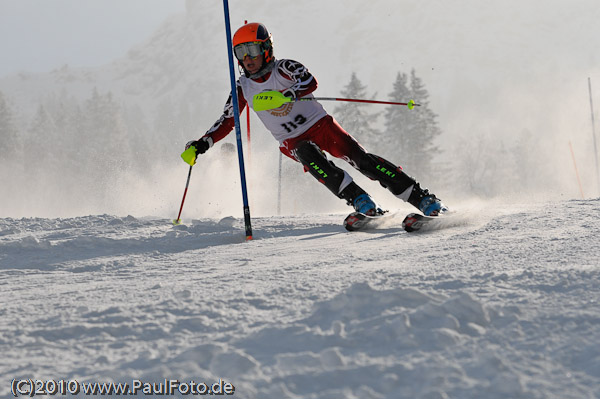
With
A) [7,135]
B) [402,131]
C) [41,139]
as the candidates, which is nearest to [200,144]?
[402,131]

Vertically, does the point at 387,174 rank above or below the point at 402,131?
below

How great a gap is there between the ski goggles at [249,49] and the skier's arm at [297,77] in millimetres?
217

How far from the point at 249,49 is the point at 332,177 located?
123cm

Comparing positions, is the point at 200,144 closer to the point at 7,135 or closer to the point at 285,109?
the point at 285,109

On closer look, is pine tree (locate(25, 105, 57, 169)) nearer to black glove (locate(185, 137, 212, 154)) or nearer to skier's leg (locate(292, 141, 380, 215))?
black glove (locate(185, 137, 212, 154))

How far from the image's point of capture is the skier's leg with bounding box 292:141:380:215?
14.1 ft

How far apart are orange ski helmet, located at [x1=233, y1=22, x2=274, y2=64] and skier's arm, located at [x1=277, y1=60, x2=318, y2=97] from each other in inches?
6.9

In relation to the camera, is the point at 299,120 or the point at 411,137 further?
the point at 411,137

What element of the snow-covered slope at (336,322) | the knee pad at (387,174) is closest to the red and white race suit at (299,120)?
the knee pad at (387,174)

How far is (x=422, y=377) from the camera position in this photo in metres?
1.18

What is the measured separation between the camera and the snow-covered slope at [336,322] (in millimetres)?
1192

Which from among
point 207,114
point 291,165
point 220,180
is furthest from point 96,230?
point 207,114

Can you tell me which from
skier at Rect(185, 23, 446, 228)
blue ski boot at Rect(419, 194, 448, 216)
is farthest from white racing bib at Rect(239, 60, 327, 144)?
blue ski boot at Rect(419, 194, 448, 216)

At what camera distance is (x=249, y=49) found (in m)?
4.41
